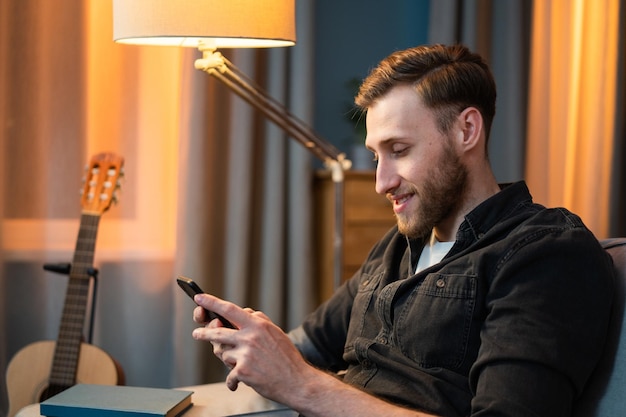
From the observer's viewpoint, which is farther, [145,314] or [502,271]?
[145,314]

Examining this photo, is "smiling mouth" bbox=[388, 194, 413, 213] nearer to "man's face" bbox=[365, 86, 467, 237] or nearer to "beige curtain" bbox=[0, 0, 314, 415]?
"man's face" bbox=[365, 86, 467, 237]

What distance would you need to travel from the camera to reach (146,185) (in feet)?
8.70

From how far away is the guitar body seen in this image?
2182 mm

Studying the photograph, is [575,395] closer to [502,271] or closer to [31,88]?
[502,271]

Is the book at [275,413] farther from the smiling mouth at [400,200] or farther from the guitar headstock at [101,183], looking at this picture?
the guitar headstock at [101,183]

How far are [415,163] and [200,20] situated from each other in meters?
0.52

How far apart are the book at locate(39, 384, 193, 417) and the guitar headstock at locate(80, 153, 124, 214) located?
893mm

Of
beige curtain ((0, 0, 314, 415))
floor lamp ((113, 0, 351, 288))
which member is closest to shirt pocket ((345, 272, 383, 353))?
floor lamp ((113, 0, 351, 288))

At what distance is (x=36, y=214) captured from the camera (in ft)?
8.21

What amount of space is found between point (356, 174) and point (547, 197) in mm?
771

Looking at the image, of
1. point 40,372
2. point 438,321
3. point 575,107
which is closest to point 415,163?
point 438,321

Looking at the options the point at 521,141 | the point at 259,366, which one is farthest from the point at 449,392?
the point at 521,141

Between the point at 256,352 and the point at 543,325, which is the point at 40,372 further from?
the point at 543,325

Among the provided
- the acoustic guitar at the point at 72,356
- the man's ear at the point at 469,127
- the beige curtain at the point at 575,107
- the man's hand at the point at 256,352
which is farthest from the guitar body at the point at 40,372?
the beige curtain at the point at 575,107
